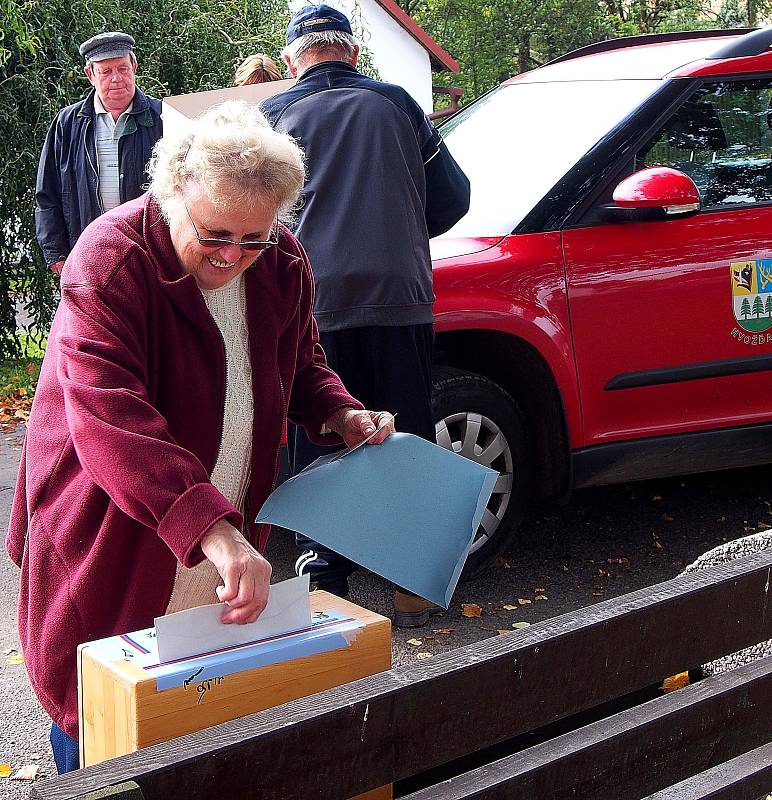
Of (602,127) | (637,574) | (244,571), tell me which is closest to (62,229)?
(602,127)

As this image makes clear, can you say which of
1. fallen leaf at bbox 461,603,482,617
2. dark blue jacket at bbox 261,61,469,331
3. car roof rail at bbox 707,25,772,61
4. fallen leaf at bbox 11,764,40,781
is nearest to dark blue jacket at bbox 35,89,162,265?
dark blue jacket at bbox 261,61,469,331

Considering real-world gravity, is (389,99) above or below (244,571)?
above

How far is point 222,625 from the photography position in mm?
1837

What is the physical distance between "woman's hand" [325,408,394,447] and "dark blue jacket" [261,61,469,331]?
1.60m

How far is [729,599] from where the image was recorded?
217cm

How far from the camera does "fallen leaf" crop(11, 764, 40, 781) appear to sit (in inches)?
135

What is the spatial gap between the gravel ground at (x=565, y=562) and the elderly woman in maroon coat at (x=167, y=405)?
4.43 ft

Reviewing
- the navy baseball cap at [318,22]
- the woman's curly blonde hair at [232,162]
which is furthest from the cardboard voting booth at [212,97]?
the woman's curly blonde hair at [232,162]

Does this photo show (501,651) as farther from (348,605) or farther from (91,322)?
(91,322)

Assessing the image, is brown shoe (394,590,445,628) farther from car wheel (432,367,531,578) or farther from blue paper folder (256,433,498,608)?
blue paper folder (256,433,498,608)

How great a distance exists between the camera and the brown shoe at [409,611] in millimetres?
4406

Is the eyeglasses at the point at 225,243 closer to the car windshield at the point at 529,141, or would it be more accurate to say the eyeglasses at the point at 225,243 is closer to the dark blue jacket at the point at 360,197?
the dark blue jacket at the point at 360,197

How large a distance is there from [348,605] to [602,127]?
10.7 ft

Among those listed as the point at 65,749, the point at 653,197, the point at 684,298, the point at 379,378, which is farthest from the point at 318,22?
the point at 65,749
